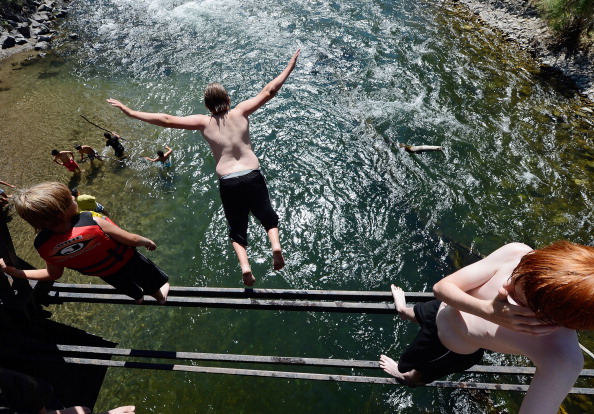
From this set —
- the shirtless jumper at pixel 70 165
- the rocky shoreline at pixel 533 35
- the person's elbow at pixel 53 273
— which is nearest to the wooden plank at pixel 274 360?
the person's elbow at pixel 53 273

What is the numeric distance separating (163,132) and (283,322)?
7.70m

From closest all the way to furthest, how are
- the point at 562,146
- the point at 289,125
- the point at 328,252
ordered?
the point at 328,252, the point at 562,146, the point at 289,125

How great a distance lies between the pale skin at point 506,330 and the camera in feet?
5.43

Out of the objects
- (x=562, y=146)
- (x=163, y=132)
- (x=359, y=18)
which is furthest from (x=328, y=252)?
(x=359, y=18)

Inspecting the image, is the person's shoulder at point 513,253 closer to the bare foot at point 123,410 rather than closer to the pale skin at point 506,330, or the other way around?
the pale skin at point 506,330

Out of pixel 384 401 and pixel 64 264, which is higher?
pixel 64 264

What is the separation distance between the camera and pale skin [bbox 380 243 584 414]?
5.43 ft

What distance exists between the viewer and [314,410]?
A: 5.94 meters

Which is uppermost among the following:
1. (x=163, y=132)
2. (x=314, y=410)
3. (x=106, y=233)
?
(x=106, y=233)

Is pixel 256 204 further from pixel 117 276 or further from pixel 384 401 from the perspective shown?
pixel 384 401

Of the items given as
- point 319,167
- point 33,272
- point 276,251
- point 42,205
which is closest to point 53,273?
point 33,272

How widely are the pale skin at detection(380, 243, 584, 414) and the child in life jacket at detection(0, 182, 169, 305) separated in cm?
285

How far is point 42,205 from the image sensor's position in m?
2.74

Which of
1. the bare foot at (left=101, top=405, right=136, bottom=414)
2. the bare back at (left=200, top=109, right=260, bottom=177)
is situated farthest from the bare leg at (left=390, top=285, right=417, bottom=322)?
the bare foot at (left=101, top=405, right=136, bottom=414)
